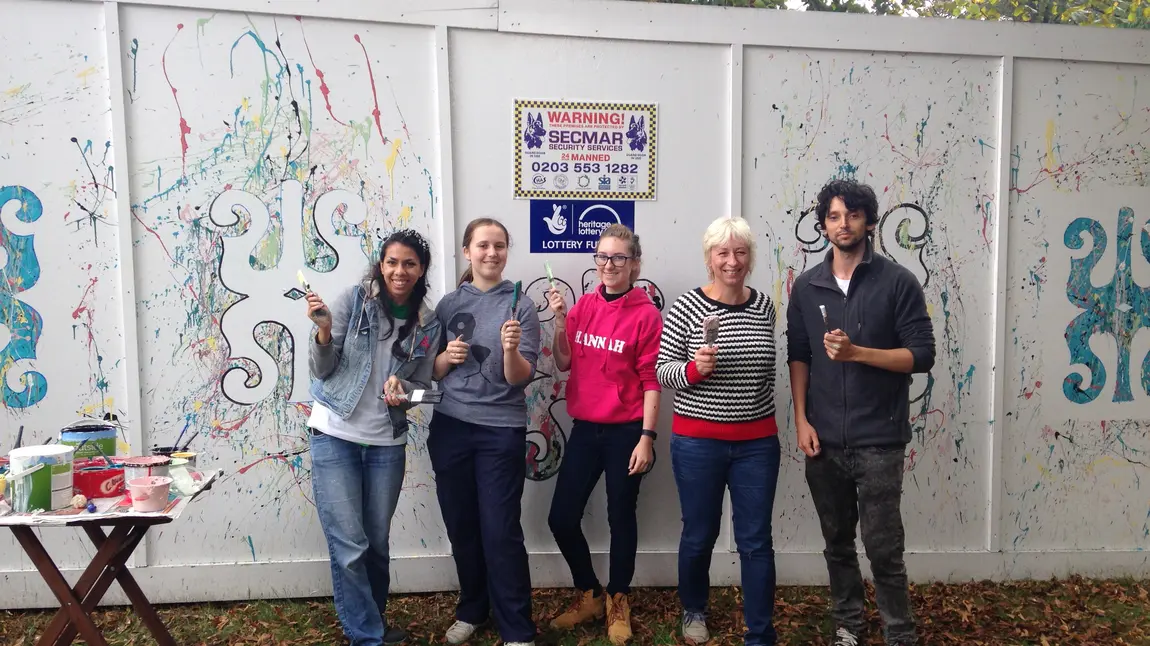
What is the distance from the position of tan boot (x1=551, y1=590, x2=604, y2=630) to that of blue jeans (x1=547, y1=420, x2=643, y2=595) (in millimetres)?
105

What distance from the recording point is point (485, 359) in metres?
3.03

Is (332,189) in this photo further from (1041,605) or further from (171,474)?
(1041,605)

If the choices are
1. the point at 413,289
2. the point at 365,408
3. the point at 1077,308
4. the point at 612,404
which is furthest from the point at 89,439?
the point at 1077,308

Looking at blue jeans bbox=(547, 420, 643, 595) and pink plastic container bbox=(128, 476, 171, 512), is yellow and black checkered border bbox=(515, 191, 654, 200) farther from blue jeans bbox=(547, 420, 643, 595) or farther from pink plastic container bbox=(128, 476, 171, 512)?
pink plastic container bbox=(128, 476, 171, 512)

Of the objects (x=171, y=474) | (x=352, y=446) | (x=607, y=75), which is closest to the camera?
(x=171, y=474)

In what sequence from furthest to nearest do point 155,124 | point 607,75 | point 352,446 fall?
point 607,75 → point 155,124 → point 352,446

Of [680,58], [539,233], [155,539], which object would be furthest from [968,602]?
[155,539]

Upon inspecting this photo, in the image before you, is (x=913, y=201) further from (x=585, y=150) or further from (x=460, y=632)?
(x=460, y=632)

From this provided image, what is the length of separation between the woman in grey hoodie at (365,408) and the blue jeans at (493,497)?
0.69ft

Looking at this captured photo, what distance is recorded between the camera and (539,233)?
11.8 ft

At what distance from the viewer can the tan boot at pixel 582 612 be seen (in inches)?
129

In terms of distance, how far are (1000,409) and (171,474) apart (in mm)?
3924

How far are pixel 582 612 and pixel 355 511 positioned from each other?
1164 mm

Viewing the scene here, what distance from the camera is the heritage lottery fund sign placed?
3555mm
